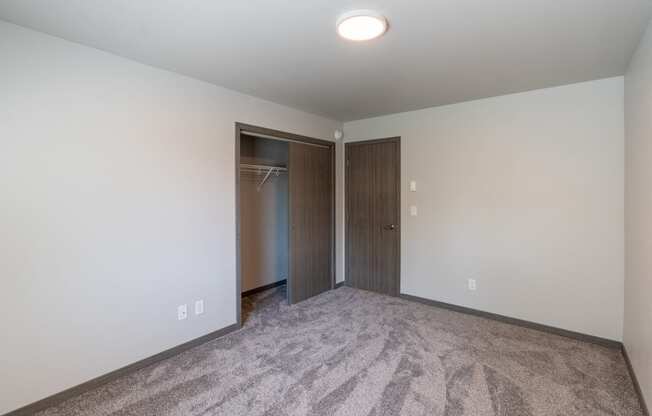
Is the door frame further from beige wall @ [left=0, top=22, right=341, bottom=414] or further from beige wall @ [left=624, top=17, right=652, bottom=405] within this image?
beige wall @ [left=624, top=17, right=652, bottom=405]

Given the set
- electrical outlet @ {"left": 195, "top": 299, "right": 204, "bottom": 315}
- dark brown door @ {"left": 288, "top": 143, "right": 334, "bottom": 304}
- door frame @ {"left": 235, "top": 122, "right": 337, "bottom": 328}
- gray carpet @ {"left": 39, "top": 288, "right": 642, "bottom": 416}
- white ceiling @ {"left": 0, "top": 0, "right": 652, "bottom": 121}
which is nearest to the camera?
white ceiling @ {"left": 0, "top": 0, "right": 652, "bottom": 121}

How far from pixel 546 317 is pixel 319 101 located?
3.13 meters

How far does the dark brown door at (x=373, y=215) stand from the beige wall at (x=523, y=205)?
0.49 ft

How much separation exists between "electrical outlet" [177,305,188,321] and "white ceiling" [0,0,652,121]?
1982mm

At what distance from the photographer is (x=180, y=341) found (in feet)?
9.12

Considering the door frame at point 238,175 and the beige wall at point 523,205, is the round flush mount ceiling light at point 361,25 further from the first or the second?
the beige wall at point 523,205

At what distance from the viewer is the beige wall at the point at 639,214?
6.31ft

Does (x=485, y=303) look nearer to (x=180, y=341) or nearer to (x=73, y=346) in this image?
(x=180, y=341)

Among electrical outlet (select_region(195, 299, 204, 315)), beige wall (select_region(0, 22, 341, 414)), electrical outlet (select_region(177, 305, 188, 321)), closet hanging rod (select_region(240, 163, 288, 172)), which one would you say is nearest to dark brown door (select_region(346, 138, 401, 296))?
closet hanging rod (select_region(240, 163, 288, 172))

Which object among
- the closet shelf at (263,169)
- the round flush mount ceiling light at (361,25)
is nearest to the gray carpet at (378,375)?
the closet shelf at (263,169)

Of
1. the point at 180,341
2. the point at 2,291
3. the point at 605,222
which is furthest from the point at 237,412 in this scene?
the point at 605,222

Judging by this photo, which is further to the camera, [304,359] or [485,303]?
[485,303]

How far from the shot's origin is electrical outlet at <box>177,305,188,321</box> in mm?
2773

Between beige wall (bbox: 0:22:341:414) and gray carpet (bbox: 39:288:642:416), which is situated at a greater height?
beige wall (bbox: 0:22:341:414)
